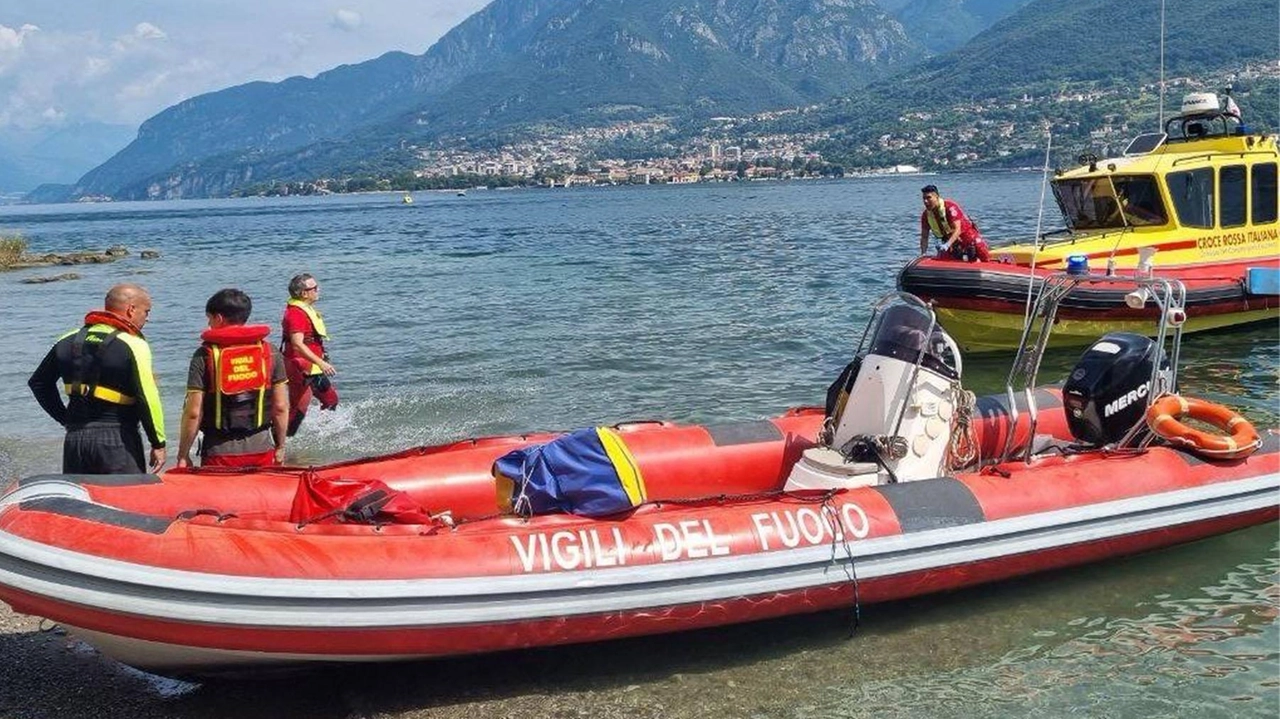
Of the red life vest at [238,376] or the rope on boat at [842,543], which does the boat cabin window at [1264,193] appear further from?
the red life vest at [238,376]

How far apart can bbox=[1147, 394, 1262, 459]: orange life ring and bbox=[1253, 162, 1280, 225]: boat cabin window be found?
6.41 meters

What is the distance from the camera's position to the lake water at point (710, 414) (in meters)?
4.26

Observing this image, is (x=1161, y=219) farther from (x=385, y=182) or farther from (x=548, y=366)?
(x=385, y=182)

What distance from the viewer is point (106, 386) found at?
4.39 meters

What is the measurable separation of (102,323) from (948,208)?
775cm

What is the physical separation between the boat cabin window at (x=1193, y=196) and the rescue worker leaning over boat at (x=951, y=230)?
2088 millimetres

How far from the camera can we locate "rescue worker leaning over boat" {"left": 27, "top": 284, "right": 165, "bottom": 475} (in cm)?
436

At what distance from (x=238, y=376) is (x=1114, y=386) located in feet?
14.8

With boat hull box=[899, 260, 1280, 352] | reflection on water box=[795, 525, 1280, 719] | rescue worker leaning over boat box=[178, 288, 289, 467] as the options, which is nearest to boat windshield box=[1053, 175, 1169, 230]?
boat hull box=[899, 260, 1280, 352]

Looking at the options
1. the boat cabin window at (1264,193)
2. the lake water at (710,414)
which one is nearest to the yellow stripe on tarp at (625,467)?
the lake water at (710,414)

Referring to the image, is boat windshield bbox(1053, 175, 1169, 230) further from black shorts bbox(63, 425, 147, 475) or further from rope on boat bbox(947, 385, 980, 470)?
black shorts bbox(63, 425, 147, 475)

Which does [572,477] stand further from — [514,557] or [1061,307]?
[1061,307]

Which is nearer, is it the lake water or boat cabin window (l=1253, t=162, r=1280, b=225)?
the lake water

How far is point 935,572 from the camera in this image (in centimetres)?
466
